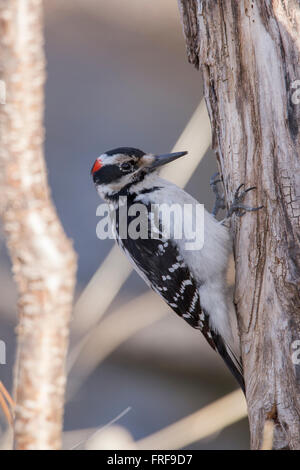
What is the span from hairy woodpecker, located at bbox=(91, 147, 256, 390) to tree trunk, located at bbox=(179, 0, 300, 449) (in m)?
0.15

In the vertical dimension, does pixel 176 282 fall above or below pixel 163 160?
below

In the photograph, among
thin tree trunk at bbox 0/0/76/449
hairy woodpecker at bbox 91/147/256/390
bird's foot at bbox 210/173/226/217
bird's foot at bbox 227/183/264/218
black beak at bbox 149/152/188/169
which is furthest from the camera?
bird's foot at bbox 210/173/226/217

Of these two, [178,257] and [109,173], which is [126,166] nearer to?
[109,173]

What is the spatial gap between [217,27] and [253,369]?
1.17m

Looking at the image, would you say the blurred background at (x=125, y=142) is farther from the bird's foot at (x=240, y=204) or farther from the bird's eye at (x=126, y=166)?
the bird's foot at (x=240, y=204)

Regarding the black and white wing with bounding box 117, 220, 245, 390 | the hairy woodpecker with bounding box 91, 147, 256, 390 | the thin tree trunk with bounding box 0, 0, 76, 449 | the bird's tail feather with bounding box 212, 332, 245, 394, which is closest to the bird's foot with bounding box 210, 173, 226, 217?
the hairy woodpecker with bounding box 91, 147, 256, 390

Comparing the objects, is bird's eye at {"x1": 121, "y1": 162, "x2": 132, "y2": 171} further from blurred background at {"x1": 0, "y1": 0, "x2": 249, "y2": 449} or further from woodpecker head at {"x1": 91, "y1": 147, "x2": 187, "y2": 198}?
blurred background at {"x1": 0, "y1": 0, "x2": 249, "y2": 449}

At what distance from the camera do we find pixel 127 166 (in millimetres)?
2512

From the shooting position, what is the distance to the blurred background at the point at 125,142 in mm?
4047

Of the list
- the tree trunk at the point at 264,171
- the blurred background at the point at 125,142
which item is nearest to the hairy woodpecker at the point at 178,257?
the tree trunk at the point at 264,171

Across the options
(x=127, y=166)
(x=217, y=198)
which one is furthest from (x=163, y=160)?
(x=217, y=198)

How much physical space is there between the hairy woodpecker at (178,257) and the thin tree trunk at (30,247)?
3.06 ft

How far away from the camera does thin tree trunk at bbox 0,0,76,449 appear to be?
146cm

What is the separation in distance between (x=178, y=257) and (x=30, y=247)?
1.03 metres
